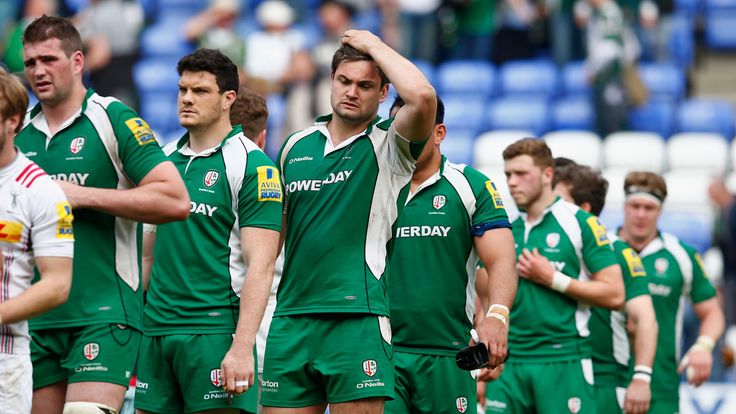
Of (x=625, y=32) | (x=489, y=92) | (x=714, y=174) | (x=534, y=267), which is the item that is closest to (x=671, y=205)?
(x=714, y=174)

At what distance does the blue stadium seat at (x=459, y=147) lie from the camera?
17.4 metres

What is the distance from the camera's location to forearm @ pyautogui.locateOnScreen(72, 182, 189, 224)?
6.23 m

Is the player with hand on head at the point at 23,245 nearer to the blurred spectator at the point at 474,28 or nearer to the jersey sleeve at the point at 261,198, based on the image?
the jersey sleeve at the point at 261,198

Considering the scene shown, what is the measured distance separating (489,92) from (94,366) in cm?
1366

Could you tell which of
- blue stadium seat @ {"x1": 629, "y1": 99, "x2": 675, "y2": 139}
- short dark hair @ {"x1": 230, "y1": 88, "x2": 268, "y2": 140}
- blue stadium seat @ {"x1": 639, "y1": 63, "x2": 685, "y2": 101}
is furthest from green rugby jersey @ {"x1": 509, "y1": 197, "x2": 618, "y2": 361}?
blue stadium seat @ {"x1": 639, "y1": 63, "x2": 685, "y2": 101}

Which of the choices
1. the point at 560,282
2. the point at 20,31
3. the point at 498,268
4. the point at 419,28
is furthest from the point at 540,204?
the point at 20,31

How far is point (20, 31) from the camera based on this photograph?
1862 centimetres

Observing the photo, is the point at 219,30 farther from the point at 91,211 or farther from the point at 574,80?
the point at 91,211

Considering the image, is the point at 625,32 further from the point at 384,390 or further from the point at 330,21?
the point at 384,390

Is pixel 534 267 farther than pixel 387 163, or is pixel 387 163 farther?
pixel 534 267

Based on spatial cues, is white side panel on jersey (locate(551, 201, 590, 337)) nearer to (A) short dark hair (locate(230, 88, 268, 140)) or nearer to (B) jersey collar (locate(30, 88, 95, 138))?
(A) short dark hair (locate(230, 88, 268, 140))

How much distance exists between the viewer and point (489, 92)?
19422mm

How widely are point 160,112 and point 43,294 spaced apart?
1434cm

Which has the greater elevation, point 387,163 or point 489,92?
point 489,92
